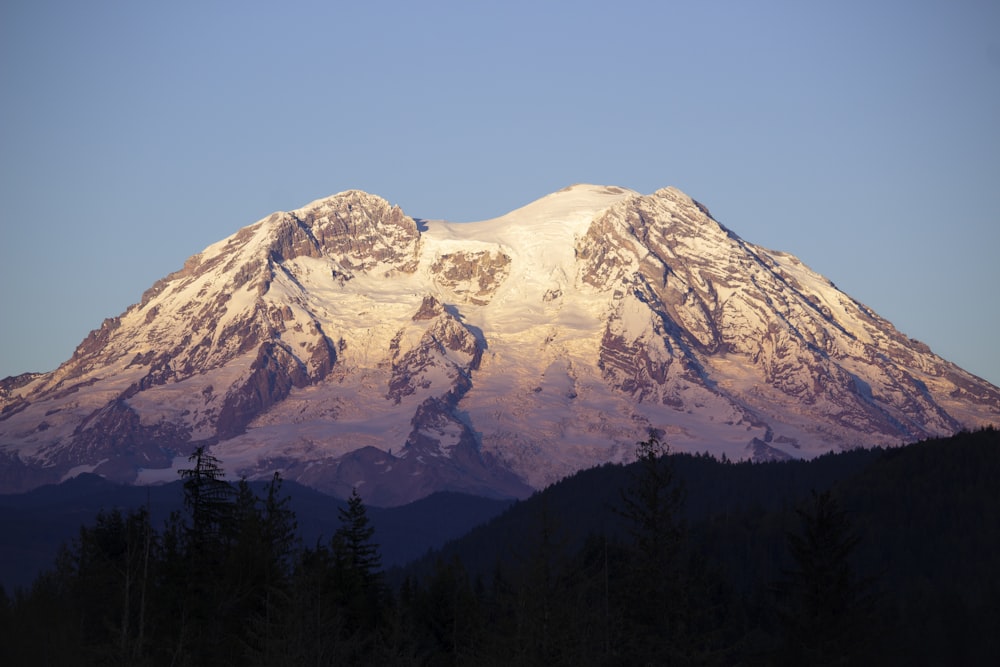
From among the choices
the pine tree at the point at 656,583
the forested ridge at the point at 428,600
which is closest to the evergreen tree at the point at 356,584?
the forested ridge at the point at 428,600

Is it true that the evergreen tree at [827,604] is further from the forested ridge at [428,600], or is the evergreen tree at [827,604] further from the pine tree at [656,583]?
the pine tree at [656,583]

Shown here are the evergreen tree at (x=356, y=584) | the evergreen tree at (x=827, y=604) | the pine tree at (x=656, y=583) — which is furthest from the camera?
the evergreen tree at (x=356, y=584)

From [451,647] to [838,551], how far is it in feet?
117

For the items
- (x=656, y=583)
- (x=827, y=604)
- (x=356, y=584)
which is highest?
(x=356, y=584)

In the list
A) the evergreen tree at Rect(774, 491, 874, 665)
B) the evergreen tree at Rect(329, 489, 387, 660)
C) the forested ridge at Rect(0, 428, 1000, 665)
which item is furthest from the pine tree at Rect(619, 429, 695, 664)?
the evergreen tree at Rect(329, 489, 387, 660)

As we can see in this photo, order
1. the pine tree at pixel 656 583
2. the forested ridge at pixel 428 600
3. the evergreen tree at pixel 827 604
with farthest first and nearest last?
the evergreen tree at pixel 827 604 < the forested ridge at pixel 428 600 < the pine tree at pixel 656 583

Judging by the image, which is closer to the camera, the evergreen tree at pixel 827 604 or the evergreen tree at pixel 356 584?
the evergreen tree at pixel 827 604

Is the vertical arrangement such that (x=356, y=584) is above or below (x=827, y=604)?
above

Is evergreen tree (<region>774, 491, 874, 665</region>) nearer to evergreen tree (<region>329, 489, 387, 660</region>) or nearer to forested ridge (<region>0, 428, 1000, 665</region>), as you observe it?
forested ridge (<region>0, 428, 1000, 665</region>)

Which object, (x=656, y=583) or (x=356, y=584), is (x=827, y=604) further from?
(x=356, y=584)

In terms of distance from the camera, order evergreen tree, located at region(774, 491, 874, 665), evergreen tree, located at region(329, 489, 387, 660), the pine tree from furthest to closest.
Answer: evergreen tree, located at region(329, 489, 387, 660), evergreen tree, located at region(774, 491, 874, 665), the pine tree

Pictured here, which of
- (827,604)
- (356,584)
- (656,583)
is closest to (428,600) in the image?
(356,584)

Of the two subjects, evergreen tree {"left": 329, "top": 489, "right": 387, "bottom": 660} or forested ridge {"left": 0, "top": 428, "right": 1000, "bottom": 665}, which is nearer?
forested ridge {"left": 0, "top": 428, "right": 1000, "bottom": 665}

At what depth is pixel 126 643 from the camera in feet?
169
